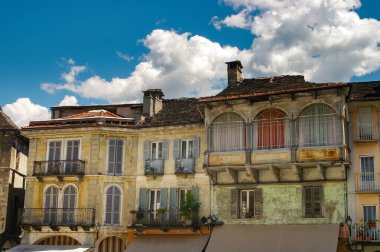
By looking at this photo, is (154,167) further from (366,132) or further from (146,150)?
(366,132)

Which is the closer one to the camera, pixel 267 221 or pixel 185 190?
pixel 267 221

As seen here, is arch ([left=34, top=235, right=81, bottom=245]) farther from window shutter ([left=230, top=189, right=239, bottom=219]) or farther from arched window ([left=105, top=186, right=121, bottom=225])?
window shutter ([left=230, top=189, right=239, bottom=219])

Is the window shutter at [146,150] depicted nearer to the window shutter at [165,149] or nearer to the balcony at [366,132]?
the window shutter at [165,149]

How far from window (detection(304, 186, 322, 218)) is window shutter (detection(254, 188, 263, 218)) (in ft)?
7.09

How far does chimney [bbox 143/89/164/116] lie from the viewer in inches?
1334

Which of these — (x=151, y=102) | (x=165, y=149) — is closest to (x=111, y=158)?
(x=165, y=149)

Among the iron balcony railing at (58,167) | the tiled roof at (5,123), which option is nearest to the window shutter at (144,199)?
the iron balcony railing at (58,167)

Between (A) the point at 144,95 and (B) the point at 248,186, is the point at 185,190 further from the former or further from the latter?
(A) the point at 144,95

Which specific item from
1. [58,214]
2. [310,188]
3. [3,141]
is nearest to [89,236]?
[58,214]

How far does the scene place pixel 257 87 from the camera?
31.9 m

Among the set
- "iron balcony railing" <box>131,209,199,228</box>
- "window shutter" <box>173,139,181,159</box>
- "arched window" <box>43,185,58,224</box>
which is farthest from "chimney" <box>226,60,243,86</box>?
"arched window" <box>43,185,58,224</box>

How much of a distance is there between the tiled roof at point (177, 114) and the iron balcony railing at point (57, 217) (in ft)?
19.1

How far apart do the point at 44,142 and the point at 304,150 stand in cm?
1492

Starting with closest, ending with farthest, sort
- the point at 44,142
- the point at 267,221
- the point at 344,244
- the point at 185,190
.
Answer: the point at 344,244, the point at 267,221, the point at 185,190, the point at 44,142
